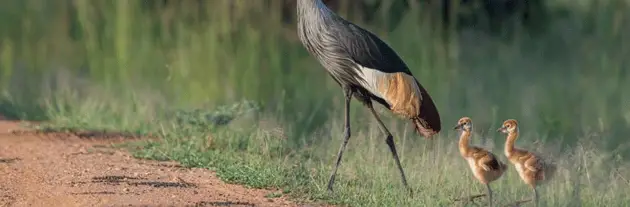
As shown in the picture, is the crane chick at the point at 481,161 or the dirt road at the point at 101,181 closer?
the crane chick at the point at 481,161

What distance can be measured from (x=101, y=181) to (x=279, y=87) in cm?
330

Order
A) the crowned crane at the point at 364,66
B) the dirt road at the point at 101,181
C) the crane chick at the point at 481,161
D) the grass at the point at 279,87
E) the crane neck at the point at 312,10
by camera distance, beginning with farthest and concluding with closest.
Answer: the grass at the point at 279,87 < the crane neck at the point at 312,10 < the crowned crane at the point at 364,66 < the dirt road at the point at 101,181 < the crane chick at the point at 481,161

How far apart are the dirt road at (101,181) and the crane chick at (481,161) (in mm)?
1009

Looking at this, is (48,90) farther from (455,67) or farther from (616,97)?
(616,97)

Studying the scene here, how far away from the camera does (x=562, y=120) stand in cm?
1027

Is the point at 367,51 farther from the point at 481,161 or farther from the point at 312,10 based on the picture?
the point at 481,161

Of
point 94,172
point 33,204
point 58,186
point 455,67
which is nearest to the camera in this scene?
point 33,204

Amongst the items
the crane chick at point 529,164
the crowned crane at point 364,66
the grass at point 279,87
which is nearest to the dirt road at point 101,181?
the grass at point 279,87

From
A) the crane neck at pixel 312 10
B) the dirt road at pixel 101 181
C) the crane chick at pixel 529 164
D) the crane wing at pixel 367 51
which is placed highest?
the crane neck at pixel 312 10

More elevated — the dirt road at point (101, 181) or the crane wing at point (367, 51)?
the crane wing at point (367, 51)

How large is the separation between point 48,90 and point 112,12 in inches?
35.8

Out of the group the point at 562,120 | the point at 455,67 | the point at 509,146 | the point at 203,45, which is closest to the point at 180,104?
the point at 203,45

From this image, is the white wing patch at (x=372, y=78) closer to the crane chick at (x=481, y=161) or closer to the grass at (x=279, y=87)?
the crane chick at (x=481, y=161)

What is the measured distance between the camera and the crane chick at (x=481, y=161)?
246 inches
